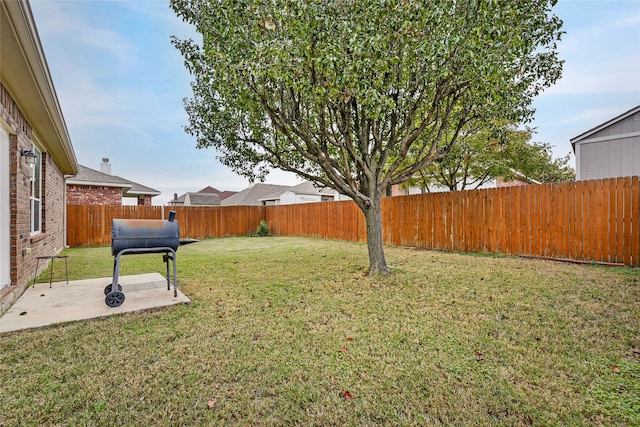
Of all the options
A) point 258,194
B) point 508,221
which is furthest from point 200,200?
point 508,221

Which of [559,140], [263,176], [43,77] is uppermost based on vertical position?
[559,140]

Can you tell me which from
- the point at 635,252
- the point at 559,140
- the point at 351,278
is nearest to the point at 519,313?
the point at 351,278

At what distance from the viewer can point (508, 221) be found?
315 inches

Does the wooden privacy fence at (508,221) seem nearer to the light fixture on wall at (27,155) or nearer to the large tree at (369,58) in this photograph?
the large tree at (369,58)

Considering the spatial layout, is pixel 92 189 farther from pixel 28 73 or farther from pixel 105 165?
pixel 28 73

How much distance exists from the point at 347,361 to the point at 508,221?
7.20 meters

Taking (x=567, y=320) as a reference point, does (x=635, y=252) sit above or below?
above

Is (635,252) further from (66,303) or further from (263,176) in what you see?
(66,303)

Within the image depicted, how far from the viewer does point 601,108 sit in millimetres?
11570

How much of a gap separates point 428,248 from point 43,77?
9682mm

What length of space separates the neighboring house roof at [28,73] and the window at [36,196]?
64cm

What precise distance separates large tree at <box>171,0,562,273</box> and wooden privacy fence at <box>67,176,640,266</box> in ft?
8.66

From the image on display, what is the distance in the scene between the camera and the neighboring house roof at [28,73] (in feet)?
8.79

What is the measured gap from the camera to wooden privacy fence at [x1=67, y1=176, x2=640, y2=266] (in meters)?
6.30
